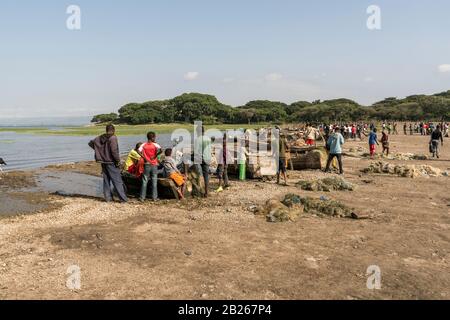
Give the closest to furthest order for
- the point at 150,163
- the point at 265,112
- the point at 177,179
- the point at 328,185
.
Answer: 1. the point at 150,163
2. the point at 177,179
3. the point at 328,185
4. the point at 265,112

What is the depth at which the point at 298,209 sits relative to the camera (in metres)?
9.91

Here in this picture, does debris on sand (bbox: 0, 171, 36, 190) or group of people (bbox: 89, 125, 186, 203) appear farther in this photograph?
debris on sand (bbox: 0, 171, 36, 190)

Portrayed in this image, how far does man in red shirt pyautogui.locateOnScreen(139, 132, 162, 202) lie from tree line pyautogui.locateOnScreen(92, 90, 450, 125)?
73.7 metres

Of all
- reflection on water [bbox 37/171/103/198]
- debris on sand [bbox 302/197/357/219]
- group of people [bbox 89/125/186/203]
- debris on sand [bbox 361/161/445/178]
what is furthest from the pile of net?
debris on sand [bbox 361/161/445/178]

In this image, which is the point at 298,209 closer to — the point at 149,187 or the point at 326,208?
the point at 326,208

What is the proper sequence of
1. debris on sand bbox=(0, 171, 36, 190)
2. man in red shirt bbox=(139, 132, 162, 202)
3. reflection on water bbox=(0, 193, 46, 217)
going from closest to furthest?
reflection on water bbox=(0, 193, 46, 217) < man in red shirt bbox=(139, 132, 162, 202) < debris on sand bbox=(0, 171, 36, 190)

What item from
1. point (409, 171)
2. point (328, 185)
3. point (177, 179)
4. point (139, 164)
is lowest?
point (328, 185)

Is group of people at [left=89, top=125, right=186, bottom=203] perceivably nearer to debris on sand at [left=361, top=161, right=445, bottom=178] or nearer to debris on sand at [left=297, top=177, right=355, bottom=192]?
debris on sand at [left=297, top=177, right=355, bottom=192]

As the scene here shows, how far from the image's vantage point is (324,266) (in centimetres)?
A: 628

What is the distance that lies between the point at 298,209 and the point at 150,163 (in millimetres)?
4473

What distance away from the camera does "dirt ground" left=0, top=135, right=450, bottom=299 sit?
17.8ft

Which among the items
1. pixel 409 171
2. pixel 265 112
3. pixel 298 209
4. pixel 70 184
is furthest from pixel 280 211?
pixel 265 112

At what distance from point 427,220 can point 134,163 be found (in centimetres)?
841

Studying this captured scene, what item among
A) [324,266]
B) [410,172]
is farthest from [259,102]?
[324,266]
